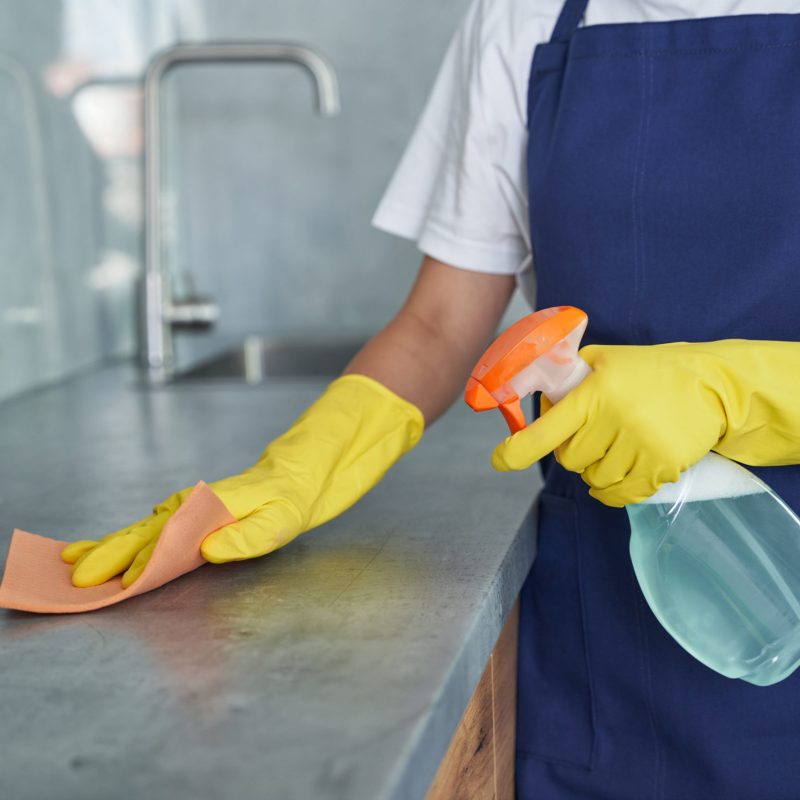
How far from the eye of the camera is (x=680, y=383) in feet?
2.83

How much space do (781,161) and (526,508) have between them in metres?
0.44

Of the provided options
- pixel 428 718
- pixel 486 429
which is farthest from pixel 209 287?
pixel 428 718

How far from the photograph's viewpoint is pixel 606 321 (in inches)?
44.4

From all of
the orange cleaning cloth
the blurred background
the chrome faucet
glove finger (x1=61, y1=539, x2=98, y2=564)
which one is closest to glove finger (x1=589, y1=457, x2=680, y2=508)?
the orange cleaning cloth

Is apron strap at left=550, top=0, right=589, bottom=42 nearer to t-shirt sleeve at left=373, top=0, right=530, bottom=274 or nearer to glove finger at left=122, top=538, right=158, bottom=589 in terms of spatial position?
t-shirt sleeve at left=373, top=0, right=530, bottom=274

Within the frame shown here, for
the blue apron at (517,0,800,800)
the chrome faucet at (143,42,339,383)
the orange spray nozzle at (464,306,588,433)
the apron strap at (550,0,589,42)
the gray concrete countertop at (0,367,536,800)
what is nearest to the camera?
the gray concrete countertop at (0,367,536,800)

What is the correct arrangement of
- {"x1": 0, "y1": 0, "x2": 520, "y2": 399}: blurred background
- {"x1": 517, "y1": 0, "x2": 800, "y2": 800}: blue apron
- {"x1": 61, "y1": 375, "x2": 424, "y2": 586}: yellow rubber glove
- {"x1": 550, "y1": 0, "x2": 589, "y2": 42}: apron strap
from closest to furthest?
{"x1": 61, "y1": 375, "x2": 424, "y2": 586}: yellow rubber glove < {"x1": 517, "y1": 0, "x2": 800, "y2": 800}: blue apron < {"x1": 550, "y1": 0, "x2": 589, "y2": 42}: apron strap < {"x1": 0, "y1": 0, "x2": 520, "y2": 399}: blurred background

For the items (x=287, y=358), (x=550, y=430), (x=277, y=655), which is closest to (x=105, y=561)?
(x=277, y=655)

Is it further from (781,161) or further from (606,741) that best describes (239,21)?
(606,741)

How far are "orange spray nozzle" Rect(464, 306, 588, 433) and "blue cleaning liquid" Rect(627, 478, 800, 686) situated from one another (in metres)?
0.16

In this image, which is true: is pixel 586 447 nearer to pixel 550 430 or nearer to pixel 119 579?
pixel 550 430

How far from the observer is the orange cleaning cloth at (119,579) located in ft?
2.75

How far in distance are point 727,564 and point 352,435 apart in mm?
388

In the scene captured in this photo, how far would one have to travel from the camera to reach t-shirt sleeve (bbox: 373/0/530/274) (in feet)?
4.04
